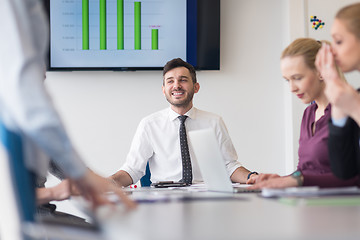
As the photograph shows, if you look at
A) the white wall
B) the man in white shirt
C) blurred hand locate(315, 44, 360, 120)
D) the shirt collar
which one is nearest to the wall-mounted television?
the white wall

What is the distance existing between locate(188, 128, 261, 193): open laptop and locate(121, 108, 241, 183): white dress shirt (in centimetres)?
112

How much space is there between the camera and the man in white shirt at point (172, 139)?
331 centimetres

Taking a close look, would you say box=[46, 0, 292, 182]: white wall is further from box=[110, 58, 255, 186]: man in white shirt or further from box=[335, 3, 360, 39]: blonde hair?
box=[335, 3, 360, 39]: blonde hair

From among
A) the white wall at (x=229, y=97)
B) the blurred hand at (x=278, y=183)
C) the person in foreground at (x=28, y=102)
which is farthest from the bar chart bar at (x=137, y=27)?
the person in foreground at (x=28, y=102)

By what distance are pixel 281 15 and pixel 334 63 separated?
9.21ft

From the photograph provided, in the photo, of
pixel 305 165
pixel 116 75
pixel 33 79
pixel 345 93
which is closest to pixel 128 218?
pixel 33 79

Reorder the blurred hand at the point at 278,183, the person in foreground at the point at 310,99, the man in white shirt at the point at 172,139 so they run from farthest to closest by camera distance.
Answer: the man in white shirt at the point at 172,139
the person in foreground at the point at 310,99
the blurred hand at the point at 278,183

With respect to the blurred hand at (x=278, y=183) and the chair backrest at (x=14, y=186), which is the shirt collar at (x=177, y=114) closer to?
the blurred hand at (x=278, y=183)

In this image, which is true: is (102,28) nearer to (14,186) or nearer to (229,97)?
(229,97)

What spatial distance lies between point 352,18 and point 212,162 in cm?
77

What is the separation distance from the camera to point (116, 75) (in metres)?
4.31

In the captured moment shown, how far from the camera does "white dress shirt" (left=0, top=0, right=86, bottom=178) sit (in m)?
1.04

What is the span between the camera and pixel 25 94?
3.44 ft

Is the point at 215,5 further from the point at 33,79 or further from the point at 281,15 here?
the point at 33,79
